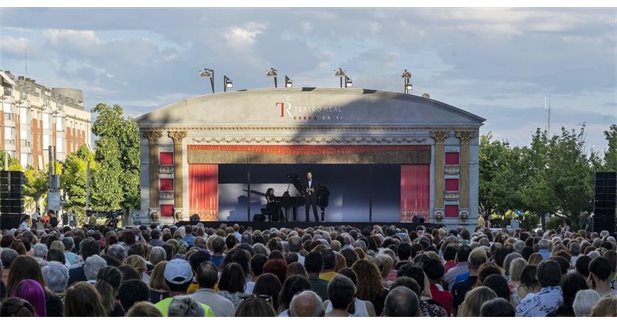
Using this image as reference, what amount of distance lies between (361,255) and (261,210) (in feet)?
104

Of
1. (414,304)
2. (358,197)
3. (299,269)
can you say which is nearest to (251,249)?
(299,269)

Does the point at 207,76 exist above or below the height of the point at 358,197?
above

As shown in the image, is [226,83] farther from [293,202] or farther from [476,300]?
[476,300]

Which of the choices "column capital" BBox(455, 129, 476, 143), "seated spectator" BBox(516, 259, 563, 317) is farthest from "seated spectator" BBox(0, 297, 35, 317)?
"column capital" BBox(455, 129, 476, 143)

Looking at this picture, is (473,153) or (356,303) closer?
(356,303)

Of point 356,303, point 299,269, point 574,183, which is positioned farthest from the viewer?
point 574,183

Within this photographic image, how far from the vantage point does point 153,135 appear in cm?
4838

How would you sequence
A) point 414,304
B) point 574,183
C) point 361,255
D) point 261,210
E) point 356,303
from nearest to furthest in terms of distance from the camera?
point 414,304, point 356,303, point 361,255, point 261,210, point 574,183

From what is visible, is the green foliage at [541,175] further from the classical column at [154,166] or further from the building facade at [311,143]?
the classical column at [154,166]

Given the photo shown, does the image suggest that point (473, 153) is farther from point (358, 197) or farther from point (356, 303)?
point (356, 303)

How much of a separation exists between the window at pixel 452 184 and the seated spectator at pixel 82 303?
39340mm

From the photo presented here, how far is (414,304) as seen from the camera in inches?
351

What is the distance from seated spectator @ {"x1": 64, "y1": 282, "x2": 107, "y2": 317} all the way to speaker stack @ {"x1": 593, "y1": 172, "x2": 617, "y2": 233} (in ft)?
72.4

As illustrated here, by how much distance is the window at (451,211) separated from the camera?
47.8 m
